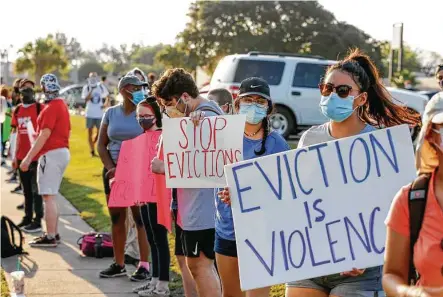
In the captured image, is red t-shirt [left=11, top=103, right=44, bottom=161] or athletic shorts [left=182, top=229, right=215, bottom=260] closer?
athletic shorts [left=182, top=229, right=215, bottom=260]

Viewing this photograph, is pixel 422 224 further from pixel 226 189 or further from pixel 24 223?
pixel 24 223

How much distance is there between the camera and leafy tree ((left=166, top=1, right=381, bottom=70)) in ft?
204

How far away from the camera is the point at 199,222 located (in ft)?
18.5

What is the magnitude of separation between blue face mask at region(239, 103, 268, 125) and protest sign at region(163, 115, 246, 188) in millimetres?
73

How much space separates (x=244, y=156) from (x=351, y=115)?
0.89 metres

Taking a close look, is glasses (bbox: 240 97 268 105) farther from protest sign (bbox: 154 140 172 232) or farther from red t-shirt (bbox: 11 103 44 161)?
red t-shirt (bbox: 11 103 44 161)

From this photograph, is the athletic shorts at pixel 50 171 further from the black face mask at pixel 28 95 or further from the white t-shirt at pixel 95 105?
the white t-shirt at pixel 95 105

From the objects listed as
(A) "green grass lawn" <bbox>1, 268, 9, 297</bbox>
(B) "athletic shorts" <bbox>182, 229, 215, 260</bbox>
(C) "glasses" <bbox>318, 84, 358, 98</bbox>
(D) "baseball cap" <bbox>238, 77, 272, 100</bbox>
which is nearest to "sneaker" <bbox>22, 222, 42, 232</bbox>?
(A) "green grass lawn" <bbox>1, 268, 9, 297</bbox>

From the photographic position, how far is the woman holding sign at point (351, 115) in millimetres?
4191

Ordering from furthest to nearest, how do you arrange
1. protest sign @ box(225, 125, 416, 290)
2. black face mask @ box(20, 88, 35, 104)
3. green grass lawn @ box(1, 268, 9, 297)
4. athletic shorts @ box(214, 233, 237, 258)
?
black face mask @ box(20, 88, 35, 104)
green grass lawn @ box(1, 268, 9, 297)
athletic shorts @ box(214, 233, 237, 258)
protest sign @ box(225, 125, 416, 290)

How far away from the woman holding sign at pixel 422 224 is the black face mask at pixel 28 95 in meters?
8.49

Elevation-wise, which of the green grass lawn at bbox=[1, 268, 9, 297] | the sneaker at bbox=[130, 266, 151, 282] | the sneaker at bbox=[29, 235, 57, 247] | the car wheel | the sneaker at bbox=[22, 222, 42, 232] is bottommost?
the sneaker at bbox=[22, 222, 42, 232]

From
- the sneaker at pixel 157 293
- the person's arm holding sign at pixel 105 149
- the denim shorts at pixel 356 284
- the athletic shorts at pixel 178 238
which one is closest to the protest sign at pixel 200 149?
the athletic shorts at pixel 178 238

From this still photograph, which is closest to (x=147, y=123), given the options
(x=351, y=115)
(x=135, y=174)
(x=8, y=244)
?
(x=135, y=174)
